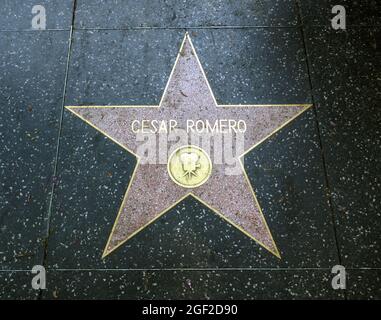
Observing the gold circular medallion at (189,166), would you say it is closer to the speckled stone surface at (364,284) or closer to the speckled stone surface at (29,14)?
the speckled stone surface at (364,284)

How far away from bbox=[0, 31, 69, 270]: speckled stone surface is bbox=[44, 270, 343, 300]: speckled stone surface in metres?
0.18

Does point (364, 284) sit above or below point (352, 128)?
below

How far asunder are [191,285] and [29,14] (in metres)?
1.59

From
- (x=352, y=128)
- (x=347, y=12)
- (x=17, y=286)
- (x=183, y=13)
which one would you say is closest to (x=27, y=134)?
(x=17, y=286)

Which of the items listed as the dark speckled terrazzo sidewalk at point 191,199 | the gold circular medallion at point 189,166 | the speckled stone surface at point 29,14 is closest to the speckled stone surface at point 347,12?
the dark speckled terrazzo sidewalk at point 191,199

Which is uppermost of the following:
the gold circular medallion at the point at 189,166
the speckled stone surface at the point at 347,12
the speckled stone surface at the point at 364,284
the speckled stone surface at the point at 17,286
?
the speckled stone surface at the point at 347,12

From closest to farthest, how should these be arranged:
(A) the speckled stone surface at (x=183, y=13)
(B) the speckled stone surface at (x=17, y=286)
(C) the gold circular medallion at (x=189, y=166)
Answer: (B) the speckled stone surface at (x=17, y=286), (C) the gold circular medallion at (x=189, y=166), (A) the speckled stone surface at (x=183, y=13)

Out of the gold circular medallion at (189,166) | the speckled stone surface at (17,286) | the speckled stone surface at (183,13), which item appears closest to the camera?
the speckled stone surface at (17,286)

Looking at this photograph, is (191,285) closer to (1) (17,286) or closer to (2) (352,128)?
(1) (17,286)

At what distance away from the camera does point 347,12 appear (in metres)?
2.07

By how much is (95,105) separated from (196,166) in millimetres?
551

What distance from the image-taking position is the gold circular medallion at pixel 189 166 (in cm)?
170

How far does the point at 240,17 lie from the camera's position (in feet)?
6.73
